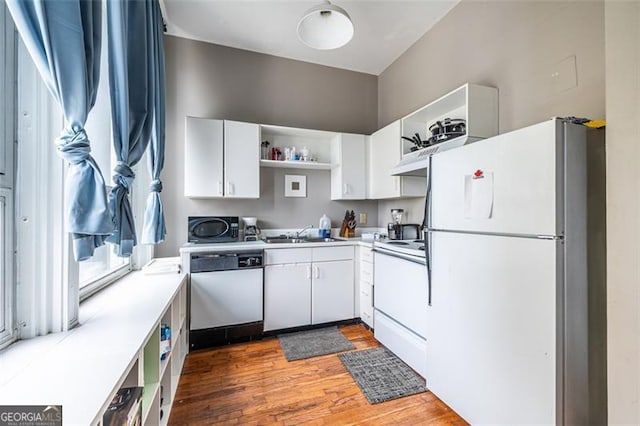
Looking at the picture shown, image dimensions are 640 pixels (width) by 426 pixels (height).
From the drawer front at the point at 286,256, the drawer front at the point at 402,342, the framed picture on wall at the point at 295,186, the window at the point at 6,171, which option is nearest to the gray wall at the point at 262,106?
the framed picture on wall at the point at 295,186

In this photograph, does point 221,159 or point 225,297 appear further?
point 221,159

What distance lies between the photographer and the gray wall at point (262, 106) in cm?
290

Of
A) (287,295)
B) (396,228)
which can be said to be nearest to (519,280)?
(396,228)

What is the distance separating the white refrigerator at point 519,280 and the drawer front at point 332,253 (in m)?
1.32

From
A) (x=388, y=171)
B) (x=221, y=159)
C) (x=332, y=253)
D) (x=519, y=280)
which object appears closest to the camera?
(x=519, y=280)

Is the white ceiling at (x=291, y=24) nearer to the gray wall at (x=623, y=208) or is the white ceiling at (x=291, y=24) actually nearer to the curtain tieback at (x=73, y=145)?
the gray wall at (x=623, y=208)

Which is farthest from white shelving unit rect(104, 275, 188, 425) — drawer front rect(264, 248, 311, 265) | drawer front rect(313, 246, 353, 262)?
drawer front rect(313, 246, 353, 262)

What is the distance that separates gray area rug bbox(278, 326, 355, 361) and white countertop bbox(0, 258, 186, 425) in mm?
1308

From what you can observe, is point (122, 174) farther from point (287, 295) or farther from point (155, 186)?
point (287, 295)

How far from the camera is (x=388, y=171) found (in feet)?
9.70

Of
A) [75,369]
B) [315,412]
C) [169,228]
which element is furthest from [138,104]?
[315,412]

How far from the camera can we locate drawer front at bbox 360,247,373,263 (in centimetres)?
275

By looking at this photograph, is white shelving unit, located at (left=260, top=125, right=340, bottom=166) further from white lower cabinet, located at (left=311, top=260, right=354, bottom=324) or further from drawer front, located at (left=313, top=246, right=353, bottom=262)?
white lower cabinet, located at (left=311, top=260, right=354, bottom=324)

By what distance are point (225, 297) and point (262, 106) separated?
2.19 m
